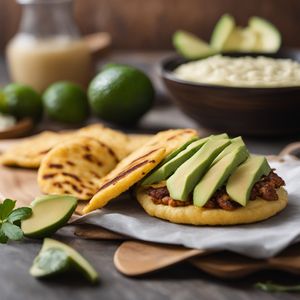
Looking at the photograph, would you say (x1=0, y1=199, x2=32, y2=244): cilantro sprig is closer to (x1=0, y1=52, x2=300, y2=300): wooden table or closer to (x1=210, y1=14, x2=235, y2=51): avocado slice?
(x1=0, y1=52, x2=300, y2=300): wooden table

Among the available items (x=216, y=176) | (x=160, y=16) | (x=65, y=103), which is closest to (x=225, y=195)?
(x=216, y=176)

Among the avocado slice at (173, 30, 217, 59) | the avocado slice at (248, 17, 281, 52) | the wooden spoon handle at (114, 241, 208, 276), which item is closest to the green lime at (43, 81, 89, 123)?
the avocado slice at (173, 30, 217, 59)

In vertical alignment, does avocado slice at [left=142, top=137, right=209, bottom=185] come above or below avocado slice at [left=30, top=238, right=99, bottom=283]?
above

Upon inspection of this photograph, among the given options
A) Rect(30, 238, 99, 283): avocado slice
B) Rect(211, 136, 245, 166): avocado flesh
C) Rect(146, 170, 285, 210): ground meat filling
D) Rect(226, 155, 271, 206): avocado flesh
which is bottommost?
Rect(30, 238, 99, 283): avocado slice

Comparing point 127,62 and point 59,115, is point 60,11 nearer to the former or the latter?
point 59,115

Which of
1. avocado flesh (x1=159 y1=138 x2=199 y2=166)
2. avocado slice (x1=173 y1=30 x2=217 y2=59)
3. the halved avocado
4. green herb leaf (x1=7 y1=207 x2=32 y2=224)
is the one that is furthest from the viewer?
the halved avocado

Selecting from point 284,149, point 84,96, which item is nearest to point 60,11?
point 84,96
